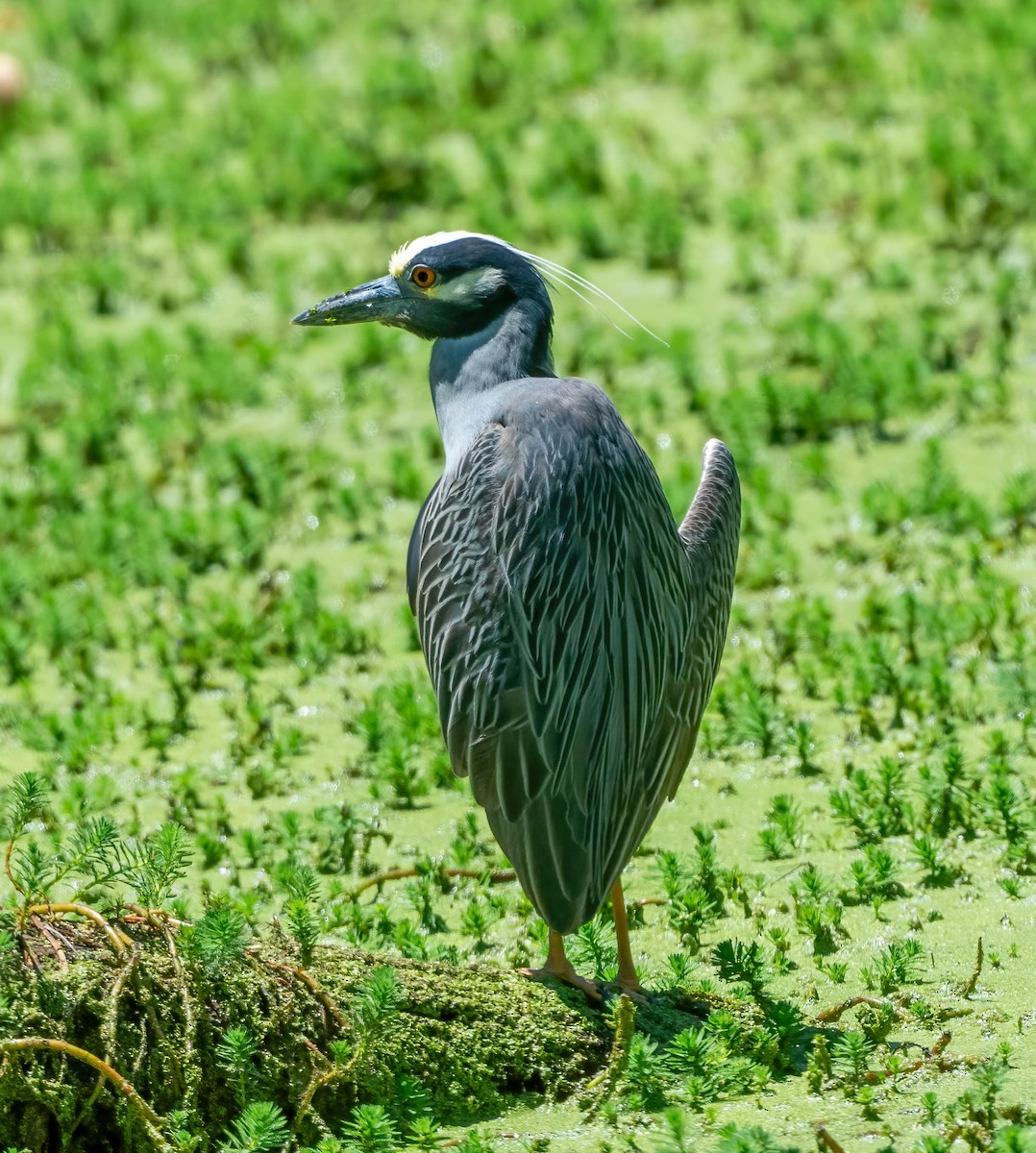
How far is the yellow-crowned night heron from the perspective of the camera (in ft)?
12.7

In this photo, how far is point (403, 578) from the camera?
22.2 ft

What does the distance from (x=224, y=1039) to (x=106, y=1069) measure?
0.86 ft

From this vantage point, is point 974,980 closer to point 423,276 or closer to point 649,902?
point 649,902

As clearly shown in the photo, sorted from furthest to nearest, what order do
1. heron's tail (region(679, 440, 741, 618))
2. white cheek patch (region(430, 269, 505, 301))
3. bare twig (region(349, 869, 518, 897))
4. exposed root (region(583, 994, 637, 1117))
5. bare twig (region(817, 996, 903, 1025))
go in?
1. bare twig (region(349, 869, 518, 897))
2. white cheek patch (region(430, 269, 505, 301))
3. heron's tail (region(679, 440, 741, 618))
4. bare twig (region(817, 996, 903, 1025))
5. exposed root (region(583, 994, 637, 1117))

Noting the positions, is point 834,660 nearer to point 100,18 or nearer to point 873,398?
point 873,398

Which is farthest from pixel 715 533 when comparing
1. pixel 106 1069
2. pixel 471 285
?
pixel 106 1069

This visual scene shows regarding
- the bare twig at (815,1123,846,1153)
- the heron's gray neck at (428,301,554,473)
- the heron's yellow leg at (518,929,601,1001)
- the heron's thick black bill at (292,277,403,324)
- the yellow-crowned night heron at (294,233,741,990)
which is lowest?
the bare twig at (815,1123,846,1153)

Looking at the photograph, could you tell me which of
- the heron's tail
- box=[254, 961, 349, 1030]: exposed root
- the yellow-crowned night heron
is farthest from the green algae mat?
the heron's tail

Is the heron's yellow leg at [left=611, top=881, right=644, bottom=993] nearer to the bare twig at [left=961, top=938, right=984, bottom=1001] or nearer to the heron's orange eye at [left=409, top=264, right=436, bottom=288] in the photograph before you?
the bare twig at [left=961, top=938, right=984, bottom=1001]

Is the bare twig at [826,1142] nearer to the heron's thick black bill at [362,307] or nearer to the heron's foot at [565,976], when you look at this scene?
the heron's foot at [565,976]

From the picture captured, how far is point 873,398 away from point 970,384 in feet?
1.34

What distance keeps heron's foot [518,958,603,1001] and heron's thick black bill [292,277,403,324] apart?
1842 millimetres

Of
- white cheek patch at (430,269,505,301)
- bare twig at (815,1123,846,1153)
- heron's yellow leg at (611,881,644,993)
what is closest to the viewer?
bare twig at (815,1123,846,1153)

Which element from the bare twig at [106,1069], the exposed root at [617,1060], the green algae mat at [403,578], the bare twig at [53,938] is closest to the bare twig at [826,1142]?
the green algae mat at [403,578]
